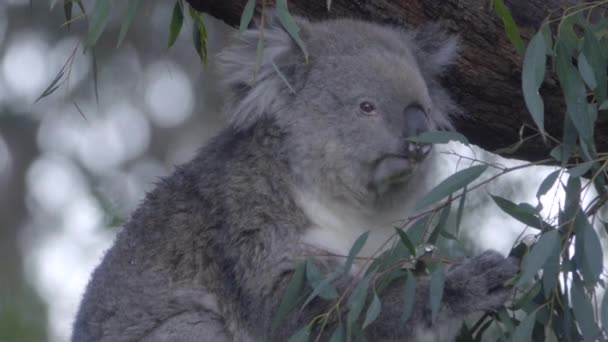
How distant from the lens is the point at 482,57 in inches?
147

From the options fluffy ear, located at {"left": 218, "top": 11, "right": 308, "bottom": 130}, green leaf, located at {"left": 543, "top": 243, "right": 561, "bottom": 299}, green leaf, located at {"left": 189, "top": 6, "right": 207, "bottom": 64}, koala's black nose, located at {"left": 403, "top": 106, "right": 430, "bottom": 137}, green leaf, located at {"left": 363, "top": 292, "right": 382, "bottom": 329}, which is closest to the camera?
green leaf, located at {"left": 543, "top": 243, "right": 561, "bottom": 299}

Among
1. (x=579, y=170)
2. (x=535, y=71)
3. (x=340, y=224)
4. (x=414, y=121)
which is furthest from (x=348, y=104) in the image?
(x=579, y=170)

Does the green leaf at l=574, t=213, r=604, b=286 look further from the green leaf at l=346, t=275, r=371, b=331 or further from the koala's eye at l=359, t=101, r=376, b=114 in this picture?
the koala's eye at l=359, t=101, r=376, b=114

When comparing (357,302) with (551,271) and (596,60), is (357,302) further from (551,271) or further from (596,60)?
(596,60)

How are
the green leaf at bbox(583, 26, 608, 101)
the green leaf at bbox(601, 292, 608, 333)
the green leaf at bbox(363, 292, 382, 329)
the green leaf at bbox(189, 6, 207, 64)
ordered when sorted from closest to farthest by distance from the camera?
the green leaf at bbox(601, 292, 608, 333), the green leaf at bbox(363, 292, 382, 329), the green leaf at bbox(583, 26, 608, 101), the green leaf at bbox(189, 6, 207, 64)

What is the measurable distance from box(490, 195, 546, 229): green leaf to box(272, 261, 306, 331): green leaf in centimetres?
61

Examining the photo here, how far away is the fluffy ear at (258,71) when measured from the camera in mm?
3504

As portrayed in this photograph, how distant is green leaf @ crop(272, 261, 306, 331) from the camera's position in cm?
299

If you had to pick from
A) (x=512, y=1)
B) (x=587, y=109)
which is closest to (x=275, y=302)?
(x=587, y=109)

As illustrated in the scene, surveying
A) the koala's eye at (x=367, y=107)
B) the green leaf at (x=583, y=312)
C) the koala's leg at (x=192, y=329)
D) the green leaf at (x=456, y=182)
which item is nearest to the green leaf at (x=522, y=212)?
the green leaf at (x=456, y=182)

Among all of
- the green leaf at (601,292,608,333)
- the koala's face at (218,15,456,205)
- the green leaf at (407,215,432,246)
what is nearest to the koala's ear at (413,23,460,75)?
the koala's face at (218,15,456,205)

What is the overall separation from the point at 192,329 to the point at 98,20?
110 centimetres

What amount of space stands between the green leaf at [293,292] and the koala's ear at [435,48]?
3.38ft

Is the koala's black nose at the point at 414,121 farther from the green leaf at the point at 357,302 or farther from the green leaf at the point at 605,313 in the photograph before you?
the green leaf at the point at 605,313
